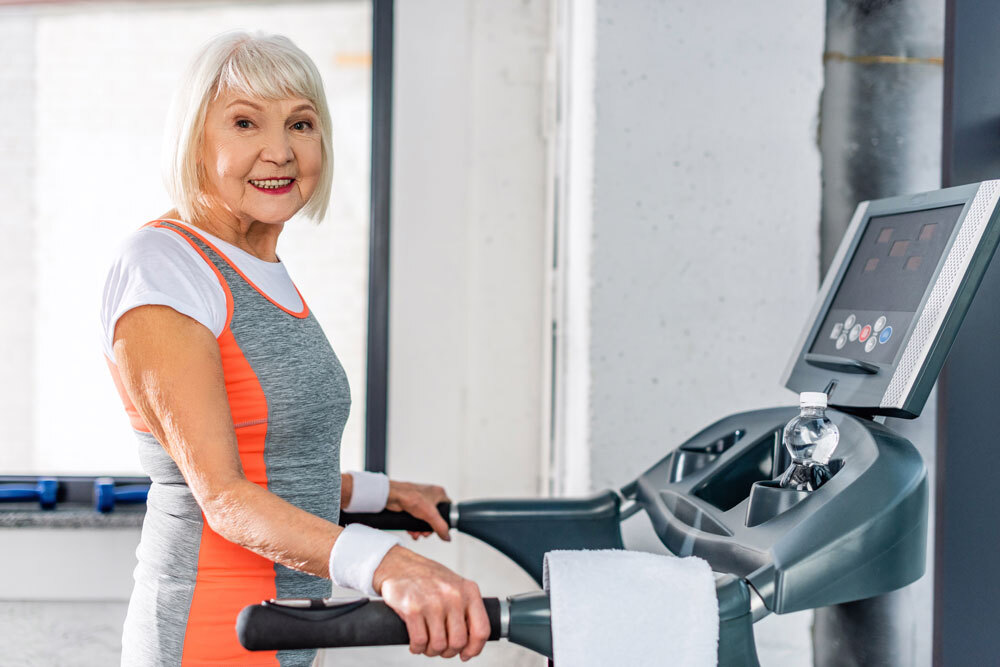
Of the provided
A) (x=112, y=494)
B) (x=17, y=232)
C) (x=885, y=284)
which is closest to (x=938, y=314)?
(x=885, y=284)

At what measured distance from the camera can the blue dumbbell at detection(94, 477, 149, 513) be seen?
2.14 m

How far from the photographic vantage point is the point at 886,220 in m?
1.11

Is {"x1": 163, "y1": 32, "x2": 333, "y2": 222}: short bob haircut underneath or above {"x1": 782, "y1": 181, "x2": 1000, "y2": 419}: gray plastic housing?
above

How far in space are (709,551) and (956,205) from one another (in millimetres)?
501

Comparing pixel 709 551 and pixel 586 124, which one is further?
pixel 586 124

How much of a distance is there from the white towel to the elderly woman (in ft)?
0.26

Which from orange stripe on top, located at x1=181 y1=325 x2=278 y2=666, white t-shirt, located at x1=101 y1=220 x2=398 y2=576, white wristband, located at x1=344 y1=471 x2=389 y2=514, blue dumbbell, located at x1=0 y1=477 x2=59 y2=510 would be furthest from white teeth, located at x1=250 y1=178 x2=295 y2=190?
blue dumbbell, located at x1=0 y1=477 x2=59 y2=510

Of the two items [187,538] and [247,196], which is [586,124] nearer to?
[247,196]

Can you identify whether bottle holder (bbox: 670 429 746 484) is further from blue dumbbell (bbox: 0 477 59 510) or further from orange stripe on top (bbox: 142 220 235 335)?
blue dumbbell (bbox: 0 477 59 510)

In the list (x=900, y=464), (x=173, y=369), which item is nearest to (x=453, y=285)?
(x=173, y=369)

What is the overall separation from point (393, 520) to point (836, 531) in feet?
2.40

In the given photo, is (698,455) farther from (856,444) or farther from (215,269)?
(215,269)

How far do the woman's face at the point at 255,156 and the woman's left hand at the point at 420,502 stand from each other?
0.48 meters

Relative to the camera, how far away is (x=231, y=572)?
3.34 feet
